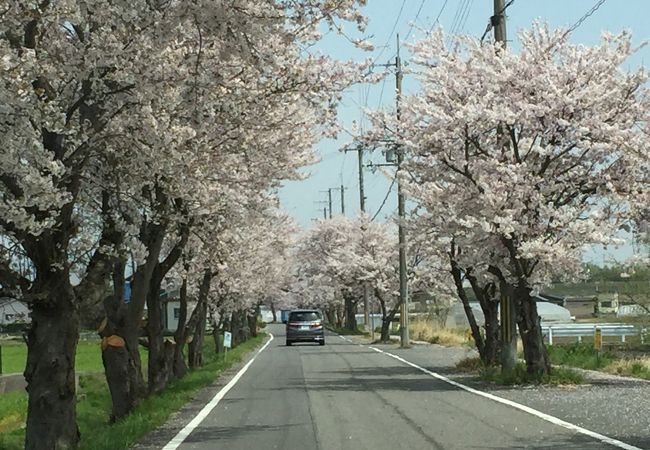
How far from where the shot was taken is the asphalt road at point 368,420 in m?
11.6

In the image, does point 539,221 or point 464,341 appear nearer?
point 539,221

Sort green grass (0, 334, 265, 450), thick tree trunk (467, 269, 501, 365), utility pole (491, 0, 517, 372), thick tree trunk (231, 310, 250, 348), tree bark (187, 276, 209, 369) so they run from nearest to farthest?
green grass (0, 334, 265, 450) → utility pole (491, 0, 517, 372) → thick tree trunk (467, 269, 501, 365) → tree bark (187, 276, 209, 369) → thick tree trunk (231, 310, 250, 348)

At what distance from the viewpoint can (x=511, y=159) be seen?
19734mm

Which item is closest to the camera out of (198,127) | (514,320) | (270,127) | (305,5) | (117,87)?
(305,5)

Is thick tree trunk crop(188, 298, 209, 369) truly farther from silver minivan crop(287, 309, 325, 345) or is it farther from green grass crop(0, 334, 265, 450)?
silver minivan crop(287, 309, 325, 345)

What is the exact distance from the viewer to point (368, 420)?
14102mm

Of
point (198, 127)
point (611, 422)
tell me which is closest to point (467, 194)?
point (611, 422)

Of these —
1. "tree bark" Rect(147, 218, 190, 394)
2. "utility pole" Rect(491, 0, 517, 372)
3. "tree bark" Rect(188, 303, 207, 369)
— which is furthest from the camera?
"tree bark" Rect(188, 303, 207, 369)

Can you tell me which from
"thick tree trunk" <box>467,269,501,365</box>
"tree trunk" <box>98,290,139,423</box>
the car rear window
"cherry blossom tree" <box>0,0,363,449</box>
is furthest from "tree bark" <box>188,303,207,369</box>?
"cherry blossom tree" <box>0,0,363,449</box>

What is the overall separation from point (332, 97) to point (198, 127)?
2485mm

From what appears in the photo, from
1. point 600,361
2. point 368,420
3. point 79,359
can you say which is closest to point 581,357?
point 600,361

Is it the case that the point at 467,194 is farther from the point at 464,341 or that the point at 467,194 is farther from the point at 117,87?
the point at 464,341

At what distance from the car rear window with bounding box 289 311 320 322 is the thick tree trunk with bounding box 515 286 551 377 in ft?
96.1

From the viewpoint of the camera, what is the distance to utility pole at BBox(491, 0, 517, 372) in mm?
21109
